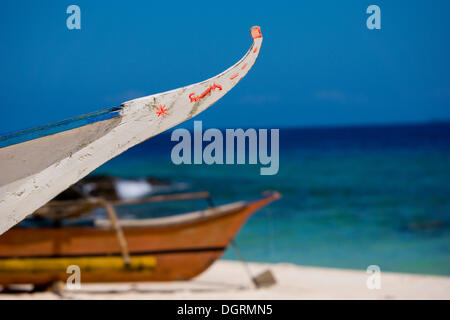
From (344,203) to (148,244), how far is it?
15.4 metres

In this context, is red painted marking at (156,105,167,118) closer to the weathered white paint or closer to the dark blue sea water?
the weathered white paint

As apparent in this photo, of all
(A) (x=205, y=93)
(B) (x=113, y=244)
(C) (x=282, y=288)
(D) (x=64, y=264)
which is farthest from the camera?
(C) (x=282, y=288)

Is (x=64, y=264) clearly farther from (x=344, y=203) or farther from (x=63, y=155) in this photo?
(x=344, y=203)

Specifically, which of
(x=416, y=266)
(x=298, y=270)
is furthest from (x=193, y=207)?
(x=298, y=270)

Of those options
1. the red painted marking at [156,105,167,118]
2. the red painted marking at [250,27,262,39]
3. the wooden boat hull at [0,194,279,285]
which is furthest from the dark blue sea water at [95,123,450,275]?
the red painted marking at [156,105,167,118]

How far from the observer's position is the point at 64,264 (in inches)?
259

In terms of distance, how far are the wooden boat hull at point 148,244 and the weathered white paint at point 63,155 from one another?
158 inches

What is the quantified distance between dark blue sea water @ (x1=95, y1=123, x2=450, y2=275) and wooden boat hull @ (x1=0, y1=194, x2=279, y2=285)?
196 inches

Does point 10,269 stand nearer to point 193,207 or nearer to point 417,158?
point 193,207

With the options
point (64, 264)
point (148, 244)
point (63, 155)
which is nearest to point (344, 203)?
point (148, 244)

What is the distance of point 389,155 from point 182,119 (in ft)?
118

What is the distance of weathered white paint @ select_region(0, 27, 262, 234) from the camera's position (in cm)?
277

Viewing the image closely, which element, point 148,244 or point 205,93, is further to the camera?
point 148,244

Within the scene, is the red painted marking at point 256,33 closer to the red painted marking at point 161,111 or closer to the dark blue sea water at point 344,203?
the red painted marking at point 161,111
